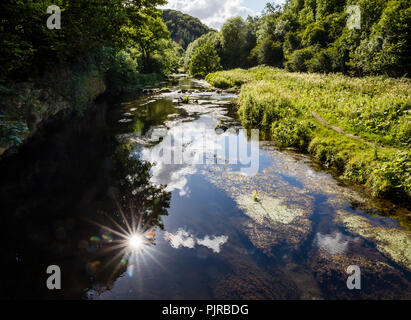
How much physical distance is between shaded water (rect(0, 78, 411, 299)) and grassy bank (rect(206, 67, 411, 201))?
0.98 metres

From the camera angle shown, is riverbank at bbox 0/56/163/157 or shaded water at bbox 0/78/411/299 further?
riverbank at bbox 0/56/163/157

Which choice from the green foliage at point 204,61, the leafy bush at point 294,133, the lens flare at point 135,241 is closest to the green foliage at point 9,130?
the lens flare at point 135,241

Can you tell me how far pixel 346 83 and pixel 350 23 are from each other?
106 feet

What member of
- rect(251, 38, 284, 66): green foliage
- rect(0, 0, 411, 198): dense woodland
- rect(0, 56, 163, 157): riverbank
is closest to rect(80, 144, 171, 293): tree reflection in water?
rect(0, 56, 163, 157): riverbank

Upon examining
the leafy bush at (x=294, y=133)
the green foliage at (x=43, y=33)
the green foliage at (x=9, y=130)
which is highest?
the green foliage at (x=43, y=33)

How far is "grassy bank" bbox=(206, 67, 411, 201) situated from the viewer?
7668 millimetres

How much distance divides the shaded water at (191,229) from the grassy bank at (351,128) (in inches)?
38.5

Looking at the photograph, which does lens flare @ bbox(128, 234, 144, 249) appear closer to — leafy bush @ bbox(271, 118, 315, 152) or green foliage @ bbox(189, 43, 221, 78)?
leafy bush @ bbox(271, 118, 315, 152)

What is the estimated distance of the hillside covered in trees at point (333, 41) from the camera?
1058 inches

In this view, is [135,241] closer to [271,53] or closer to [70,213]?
[70,213]

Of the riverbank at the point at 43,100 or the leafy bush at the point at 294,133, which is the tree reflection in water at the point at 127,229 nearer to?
the riverbank at the point at 43,100

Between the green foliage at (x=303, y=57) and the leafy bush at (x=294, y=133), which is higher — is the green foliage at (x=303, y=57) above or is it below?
above

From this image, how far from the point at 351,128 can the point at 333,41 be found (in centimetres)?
4535
